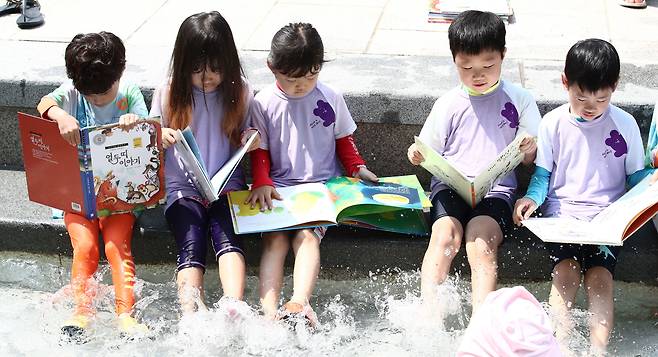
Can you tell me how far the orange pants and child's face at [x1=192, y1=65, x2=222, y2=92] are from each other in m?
0.57

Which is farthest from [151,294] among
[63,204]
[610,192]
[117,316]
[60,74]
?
[610,192]

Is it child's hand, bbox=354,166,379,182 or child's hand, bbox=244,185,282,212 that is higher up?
child's hand, bbox=354,166,379,182

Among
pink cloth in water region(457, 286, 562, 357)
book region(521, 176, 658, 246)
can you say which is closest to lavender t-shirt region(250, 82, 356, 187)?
book region(521, 176, 658, 246)

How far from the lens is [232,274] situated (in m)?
3.54

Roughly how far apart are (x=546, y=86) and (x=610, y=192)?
2.23 feet

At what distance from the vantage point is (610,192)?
3.60m

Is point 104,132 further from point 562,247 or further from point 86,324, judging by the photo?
point 562,247

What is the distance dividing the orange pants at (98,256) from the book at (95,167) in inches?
1.8

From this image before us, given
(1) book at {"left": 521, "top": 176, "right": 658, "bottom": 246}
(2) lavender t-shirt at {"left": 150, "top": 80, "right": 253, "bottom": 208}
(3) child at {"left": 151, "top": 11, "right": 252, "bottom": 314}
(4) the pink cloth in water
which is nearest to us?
(4) the pink cloth in water

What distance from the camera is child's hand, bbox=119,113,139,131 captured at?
3.52 m

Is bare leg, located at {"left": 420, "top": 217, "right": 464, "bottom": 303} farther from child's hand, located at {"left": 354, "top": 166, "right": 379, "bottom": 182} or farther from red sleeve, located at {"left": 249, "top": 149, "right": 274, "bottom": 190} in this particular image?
red sleeve, located at {"left": 249, "top": 149, "right": 274, "bottom": 190}

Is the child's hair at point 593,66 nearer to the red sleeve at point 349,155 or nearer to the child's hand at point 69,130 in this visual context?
the red sleeve at point 349,155

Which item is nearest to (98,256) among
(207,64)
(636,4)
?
(207,64)

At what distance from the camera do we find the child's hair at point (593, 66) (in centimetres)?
342
